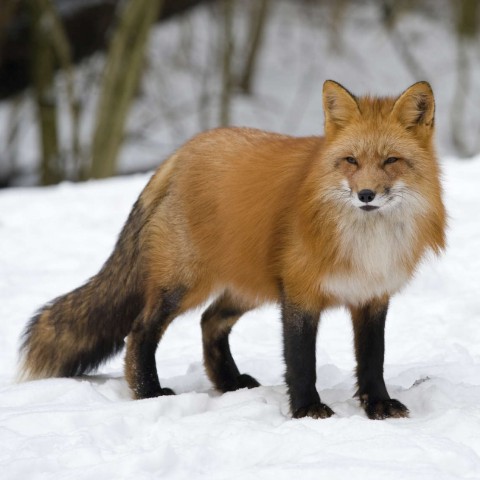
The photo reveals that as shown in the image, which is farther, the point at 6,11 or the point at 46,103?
the point at 46,103

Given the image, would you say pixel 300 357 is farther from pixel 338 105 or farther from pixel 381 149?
pixel 338 105

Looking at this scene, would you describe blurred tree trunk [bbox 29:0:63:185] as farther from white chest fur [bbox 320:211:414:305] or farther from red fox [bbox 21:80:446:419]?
white chest fur [bbox 320:211:414:305]

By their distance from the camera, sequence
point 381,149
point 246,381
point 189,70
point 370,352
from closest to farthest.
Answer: point 381,149 → point 370,352 → point 246,381 → point 189,70

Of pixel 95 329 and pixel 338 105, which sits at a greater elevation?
pixel 338 105

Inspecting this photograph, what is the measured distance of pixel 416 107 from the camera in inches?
179

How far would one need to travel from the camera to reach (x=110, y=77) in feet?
51.0

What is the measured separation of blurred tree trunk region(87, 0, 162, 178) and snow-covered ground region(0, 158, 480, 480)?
736 cm

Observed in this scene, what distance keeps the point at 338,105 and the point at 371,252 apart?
0.72 meters

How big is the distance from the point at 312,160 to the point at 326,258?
52cm

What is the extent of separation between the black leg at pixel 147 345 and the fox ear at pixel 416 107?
157 cm

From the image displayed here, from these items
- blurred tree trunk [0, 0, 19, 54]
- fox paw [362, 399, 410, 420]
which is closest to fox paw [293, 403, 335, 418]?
fox paw [362, 399, 410, 420]

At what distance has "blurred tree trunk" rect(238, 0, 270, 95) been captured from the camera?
22.7 metres

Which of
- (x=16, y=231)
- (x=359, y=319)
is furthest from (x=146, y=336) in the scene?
(x=16, y=231)

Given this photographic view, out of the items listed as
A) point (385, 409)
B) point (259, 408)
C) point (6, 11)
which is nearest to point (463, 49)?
point (6, 11)
